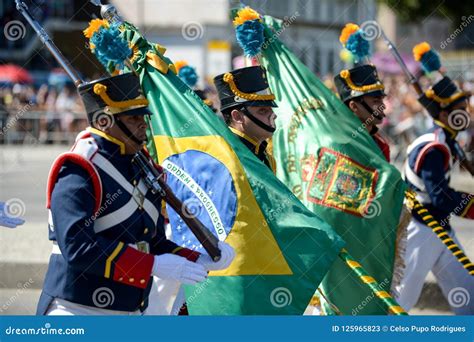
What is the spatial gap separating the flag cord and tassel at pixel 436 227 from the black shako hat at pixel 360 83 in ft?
2.49

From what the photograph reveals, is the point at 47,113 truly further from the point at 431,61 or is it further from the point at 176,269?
the point at 176,269

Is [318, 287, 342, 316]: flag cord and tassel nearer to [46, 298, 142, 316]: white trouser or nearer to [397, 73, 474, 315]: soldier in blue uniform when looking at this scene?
[397, 73, 474, 315]: soldier in blue uniform

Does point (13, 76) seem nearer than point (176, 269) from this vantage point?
No

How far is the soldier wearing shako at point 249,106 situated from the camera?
588 centimetres

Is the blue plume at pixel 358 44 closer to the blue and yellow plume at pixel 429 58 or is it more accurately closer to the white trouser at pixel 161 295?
the blue and yellow plume at pixel 429 58

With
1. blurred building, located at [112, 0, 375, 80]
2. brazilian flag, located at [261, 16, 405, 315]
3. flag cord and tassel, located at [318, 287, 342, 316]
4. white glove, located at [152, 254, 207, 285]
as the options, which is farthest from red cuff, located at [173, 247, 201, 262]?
blurred building, located at [112, 0, 375, 80]

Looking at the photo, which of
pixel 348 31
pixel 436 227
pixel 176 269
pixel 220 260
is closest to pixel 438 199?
pixel 436 227

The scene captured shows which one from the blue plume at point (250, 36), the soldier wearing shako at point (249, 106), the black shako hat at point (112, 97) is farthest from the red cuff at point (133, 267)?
the blue plume at point (250, 36)

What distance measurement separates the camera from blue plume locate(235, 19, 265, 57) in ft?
20.1

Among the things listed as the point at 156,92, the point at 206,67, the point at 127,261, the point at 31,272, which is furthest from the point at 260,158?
the point at 206,67

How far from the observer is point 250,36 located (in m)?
6.16

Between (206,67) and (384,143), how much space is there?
20.9 metres

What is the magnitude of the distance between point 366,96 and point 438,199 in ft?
2.87

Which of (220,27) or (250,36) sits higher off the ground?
(220,27)
